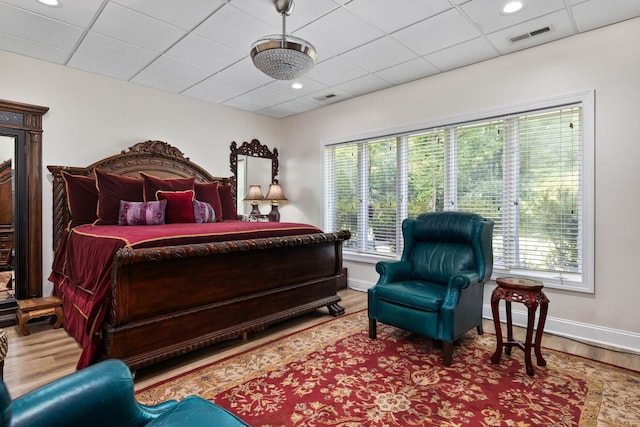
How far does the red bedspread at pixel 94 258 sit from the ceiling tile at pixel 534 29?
257 cm

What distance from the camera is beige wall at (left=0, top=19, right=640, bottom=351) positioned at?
2.83 meters

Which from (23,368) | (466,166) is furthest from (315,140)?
(23,368)

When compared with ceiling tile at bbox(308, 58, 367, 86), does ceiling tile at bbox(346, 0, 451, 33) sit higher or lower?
lower

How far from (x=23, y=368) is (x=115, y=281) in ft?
3.60

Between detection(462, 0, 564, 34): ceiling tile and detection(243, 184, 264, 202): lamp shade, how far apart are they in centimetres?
365

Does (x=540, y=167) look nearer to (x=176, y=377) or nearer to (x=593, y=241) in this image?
(x=593, y=241)

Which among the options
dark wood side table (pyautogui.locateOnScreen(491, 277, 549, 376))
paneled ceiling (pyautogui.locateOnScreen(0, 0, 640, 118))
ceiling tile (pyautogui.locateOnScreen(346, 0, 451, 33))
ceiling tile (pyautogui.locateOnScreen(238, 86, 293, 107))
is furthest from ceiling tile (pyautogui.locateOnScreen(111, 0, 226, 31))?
dark wood side table (pyautogui.locateOnScreen(491, 277, 549, 376))

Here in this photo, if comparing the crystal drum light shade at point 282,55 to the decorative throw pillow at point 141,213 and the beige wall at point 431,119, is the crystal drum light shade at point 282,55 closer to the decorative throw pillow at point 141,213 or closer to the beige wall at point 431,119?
the decorative throw pillow at point 141,213

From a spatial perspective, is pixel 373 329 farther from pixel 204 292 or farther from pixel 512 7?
pixel 512 7

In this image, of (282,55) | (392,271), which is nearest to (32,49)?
(282,55)

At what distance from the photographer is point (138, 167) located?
165 inches

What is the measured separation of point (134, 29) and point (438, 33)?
2726mm

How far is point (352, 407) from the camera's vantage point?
77.7 inches

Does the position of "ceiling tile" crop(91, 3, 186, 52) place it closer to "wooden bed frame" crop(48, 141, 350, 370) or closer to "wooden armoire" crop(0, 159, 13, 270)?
"wooden bed frame" crop(48, 141, 350, 370)
